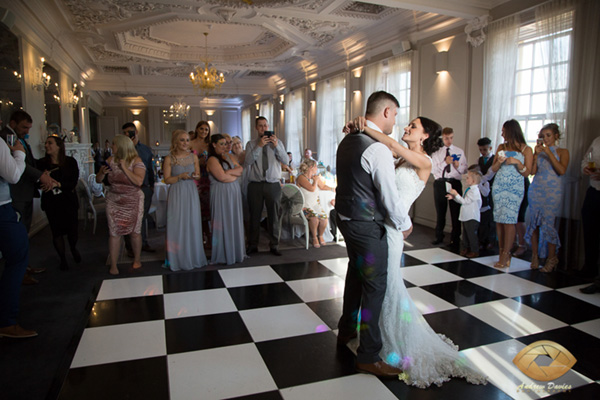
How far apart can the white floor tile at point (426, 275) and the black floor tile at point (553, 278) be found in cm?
73

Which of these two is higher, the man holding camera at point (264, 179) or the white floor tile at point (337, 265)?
the man holding camera at point (264, 179)

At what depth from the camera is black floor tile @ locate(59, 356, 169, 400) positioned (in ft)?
6.78

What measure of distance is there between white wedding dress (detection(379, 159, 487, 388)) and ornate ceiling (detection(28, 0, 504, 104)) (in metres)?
4.06

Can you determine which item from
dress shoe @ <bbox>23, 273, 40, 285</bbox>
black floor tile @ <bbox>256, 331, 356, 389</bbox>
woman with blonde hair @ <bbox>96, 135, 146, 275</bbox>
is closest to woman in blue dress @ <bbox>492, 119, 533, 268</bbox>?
black floor tile @ <bbox>256, 331, 356, 389</bbox>

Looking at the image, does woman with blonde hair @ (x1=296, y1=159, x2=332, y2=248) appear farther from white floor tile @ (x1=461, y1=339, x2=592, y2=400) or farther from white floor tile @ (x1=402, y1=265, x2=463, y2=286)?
white floor tile @ (x1=461, y1=339, x2=592, y2=400)

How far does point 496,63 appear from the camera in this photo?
5.37 metres

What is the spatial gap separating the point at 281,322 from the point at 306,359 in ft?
1.79

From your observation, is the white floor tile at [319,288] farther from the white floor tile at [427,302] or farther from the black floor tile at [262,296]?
the white floor tile at [427,302]

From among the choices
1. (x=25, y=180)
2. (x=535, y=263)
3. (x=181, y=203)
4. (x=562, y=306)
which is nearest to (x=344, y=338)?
(x=562, y=306)

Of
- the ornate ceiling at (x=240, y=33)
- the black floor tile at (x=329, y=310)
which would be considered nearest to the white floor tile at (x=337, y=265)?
the black floor tile at (x=329, y=310)

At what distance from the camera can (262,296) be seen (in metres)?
3.46

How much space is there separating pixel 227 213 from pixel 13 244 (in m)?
2.09

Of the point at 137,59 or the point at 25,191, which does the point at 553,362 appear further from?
the point at 137,59

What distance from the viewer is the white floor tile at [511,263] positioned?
4.26 metres
